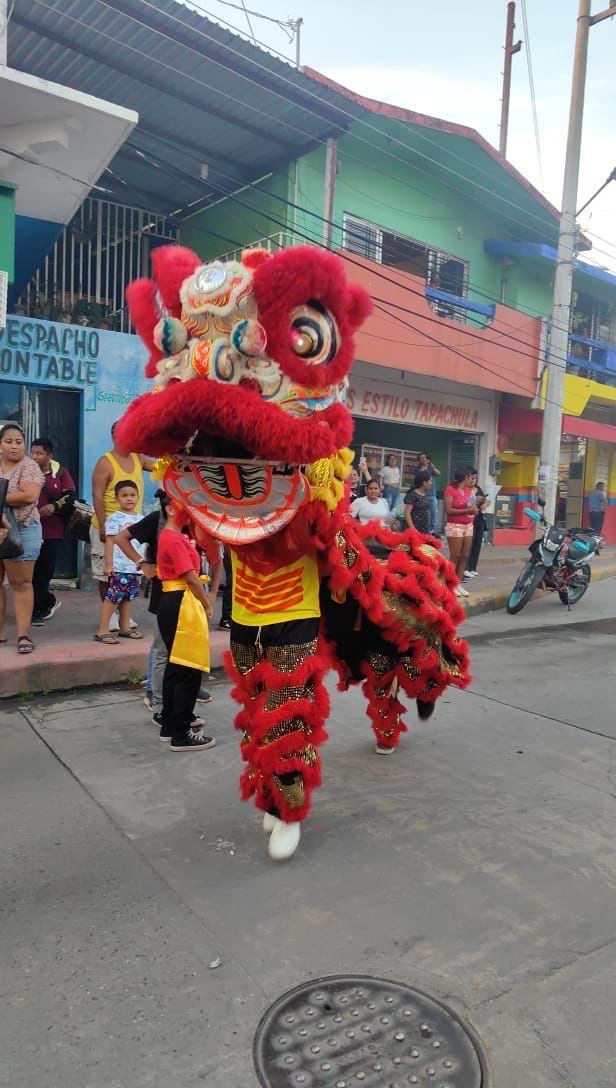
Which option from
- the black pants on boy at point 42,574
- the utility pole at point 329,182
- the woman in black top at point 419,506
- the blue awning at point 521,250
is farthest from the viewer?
the blue awning at point 521,250

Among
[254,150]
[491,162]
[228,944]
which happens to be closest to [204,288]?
[228,944]

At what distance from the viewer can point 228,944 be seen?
2.15m

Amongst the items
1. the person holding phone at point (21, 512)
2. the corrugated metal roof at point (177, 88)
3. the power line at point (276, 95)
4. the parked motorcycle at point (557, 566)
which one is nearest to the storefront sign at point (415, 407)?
the power line at point (276, 95)

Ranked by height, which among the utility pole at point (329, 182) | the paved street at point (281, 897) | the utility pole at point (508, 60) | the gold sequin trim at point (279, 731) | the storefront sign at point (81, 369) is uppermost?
the utility pole at point (508, 60)

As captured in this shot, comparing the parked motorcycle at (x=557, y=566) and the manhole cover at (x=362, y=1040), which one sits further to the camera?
the parked motorcycle at (x=557, y=566)

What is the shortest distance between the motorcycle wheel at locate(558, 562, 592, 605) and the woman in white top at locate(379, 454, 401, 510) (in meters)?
3.71

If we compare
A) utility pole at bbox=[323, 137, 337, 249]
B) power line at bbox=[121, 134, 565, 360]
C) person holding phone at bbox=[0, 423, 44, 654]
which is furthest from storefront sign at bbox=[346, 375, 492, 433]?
person holding phone at bbox=[0, 423, 44, 654]

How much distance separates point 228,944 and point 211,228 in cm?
1116

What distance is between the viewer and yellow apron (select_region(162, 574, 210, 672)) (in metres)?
3.55

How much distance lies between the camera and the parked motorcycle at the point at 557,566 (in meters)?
8.04

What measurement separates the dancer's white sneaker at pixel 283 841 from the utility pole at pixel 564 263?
27.6 feet

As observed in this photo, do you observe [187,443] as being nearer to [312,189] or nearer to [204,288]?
[204,288]

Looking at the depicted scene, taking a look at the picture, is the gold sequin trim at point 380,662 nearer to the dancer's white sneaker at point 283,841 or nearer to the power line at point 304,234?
the dancer's white sneaker at point 283,841

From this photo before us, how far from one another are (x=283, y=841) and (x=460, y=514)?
20.2 ft
